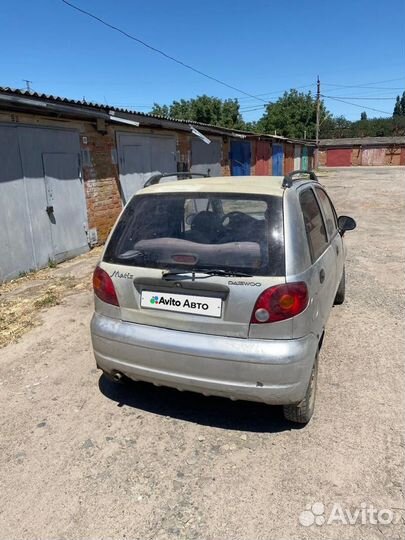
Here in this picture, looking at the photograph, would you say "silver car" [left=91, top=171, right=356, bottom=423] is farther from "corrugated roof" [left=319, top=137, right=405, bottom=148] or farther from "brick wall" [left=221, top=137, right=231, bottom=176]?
"corrugated roof" [left=319, top=137, right=405, bottom=148]

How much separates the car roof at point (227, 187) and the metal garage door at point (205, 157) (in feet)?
Answer: 35.1

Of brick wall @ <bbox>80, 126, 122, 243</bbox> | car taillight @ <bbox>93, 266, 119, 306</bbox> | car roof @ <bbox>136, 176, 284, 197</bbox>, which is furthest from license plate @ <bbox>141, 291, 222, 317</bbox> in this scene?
brick wall @ <bbox>80, 126, 122, 243</bbox>

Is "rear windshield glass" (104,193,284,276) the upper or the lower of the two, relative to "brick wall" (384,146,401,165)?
lower

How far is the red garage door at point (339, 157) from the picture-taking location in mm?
53375

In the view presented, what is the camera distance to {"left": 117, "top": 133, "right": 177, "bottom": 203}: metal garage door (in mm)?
9422

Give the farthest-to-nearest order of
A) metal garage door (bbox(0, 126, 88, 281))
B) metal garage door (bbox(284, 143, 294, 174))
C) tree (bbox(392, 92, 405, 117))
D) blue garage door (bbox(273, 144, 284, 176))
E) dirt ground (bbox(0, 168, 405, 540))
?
tree (bbox(392, 92, 405, 117)), metal garage door (bbox(284, 143, 294, 174)), blue garage door (bbox(273, 144, 284, 176)), metal garage door (bbox(0, 126, 88, 281)), dirt ground (bbox(0, 168, 405, 540))

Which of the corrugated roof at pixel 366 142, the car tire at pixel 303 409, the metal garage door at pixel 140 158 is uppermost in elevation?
the corrugated roof at pixel 366 142

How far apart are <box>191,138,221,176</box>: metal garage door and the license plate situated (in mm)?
11269

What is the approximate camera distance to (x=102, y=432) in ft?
8.82

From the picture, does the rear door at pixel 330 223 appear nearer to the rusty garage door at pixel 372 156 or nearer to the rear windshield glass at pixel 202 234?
the rear windshield glass at pixel 202 234

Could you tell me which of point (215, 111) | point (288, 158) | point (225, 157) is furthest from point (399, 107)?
point (225, 157)

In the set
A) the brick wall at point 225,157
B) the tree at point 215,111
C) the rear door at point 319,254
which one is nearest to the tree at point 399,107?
the tree at point 215,111

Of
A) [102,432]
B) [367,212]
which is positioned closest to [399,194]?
[367,212]

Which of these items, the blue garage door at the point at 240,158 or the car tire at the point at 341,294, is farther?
the blue garage door at the point at 240,158
